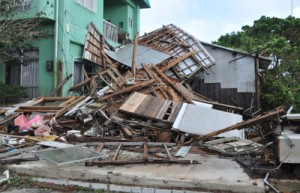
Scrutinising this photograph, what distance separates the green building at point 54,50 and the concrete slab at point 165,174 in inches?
320

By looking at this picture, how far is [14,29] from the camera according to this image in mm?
12125

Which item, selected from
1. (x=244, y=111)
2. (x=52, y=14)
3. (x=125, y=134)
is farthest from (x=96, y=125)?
(x=244, y=111)

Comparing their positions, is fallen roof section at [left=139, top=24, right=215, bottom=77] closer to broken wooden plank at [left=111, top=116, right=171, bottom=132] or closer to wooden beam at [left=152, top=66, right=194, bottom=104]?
wooden beam at [left=152, top=66, right=194, bottom=104]

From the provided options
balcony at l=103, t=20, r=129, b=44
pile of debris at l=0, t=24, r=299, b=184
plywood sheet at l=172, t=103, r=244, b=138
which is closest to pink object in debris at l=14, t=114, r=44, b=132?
pile of debris at l=0, t=24, r=299, b=184

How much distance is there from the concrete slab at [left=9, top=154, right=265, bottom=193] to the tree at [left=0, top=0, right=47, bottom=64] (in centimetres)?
653

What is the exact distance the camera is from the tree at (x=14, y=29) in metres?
12.0

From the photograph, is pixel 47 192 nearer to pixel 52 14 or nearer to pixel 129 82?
pixel 129 82

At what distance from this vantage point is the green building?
1443 centimetres

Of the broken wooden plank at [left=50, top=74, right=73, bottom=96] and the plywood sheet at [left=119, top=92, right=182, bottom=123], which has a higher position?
the broken wooden plank at [left=50, top=74, right=73, bottom=96]

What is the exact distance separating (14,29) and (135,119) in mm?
5632

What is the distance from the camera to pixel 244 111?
49.5 feet

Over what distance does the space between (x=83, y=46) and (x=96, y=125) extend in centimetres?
638

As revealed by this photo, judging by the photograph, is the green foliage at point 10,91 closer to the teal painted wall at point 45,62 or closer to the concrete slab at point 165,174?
the teal painted wall at point 45,62

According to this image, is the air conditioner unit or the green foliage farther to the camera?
the green foliage
